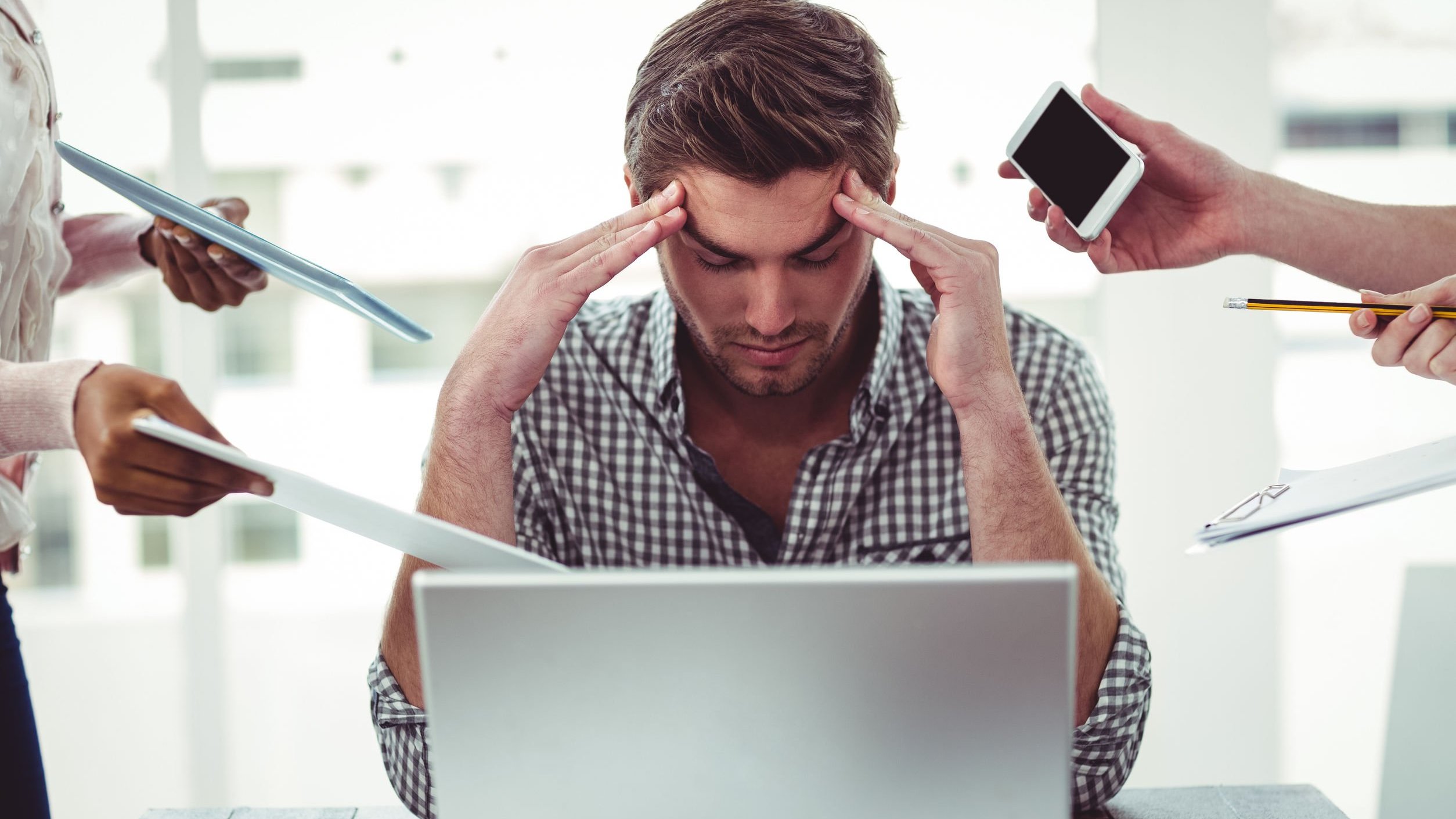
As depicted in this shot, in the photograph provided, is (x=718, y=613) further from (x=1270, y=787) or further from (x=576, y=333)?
(x=576, y=333)

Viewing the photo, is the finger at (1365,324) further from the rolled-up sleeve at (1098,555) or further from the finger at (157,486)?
the finger at (157,486)

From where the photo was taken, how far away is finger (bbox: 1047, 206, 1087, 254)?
1.38 meters

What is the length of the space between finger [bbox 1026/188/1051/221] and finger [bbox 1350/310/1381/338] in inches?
17.4

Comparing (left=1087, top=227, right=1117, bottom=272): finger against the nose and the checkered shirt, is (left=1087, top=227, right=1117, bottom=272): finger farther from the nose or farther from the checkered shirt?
the nose

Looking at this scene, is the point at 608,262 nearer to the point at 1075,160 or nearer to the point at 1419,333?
the point at 1075,160

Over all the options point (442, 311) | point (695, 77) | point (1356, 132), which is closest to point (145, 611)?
point (442, 311)

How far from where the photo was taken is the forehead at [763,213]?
131 cm

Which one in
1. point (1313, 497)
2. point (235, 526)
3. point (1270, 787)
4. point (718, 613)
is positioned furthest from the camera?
point (235, 526)

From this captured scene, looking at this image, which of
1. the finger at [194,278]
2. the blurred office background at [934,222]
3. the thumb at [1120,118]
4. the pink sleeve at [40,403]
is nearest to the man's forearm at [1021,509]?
the thumb at [1120,118]

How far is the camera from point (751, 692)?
58 centimetres

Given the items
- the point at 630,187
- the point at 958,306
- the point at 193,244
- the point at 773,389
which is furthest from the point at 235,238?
the point at 958,306

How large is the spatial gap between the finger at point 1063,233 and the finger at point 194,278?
43.7 inches

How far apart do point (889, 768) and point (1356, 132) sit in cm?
292

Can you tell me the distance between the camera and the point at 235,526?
10.2 feet
